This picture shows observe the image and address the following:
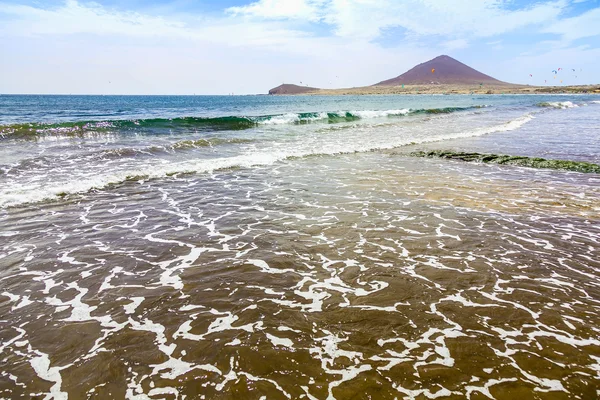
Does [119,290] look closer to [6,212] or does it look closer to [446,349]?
[446,349]

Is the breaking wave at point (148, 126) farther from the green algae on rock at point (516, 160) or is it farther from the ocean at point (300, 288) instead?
the green algae on rock at point (516, 160)

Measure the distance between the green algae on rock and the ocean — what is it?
6.28ft

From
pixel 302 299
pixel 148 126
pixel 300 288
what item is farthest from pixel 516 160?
pixel 148 126

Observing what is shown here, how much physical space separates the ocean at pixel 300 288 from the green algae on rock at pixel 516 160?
6.28 feet

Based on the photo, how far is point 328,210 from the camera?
859 cm

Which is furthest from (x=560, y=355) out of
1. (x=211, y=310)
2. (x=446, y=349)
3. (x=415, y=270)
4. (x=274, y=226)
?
(x=274, y=226)

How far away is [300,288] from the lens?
16.7ft

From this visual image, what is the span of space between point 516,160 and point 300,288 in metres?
13.2

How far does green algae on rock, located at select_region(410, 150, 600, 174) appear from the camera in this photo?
13.2 meters

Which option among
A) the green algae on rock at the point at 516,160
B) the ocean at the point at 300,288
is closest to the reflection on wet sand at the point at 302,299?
the ocean at the point at 300,288

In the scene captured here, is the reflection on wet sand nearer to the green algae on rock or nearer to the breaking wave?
the green algae on rock

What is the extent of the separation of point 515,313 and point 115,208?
8.54 meters

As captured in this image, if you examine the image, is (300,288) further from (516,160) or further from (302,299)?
(516,160)

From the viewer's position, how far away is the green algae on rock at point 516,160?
13.2m
